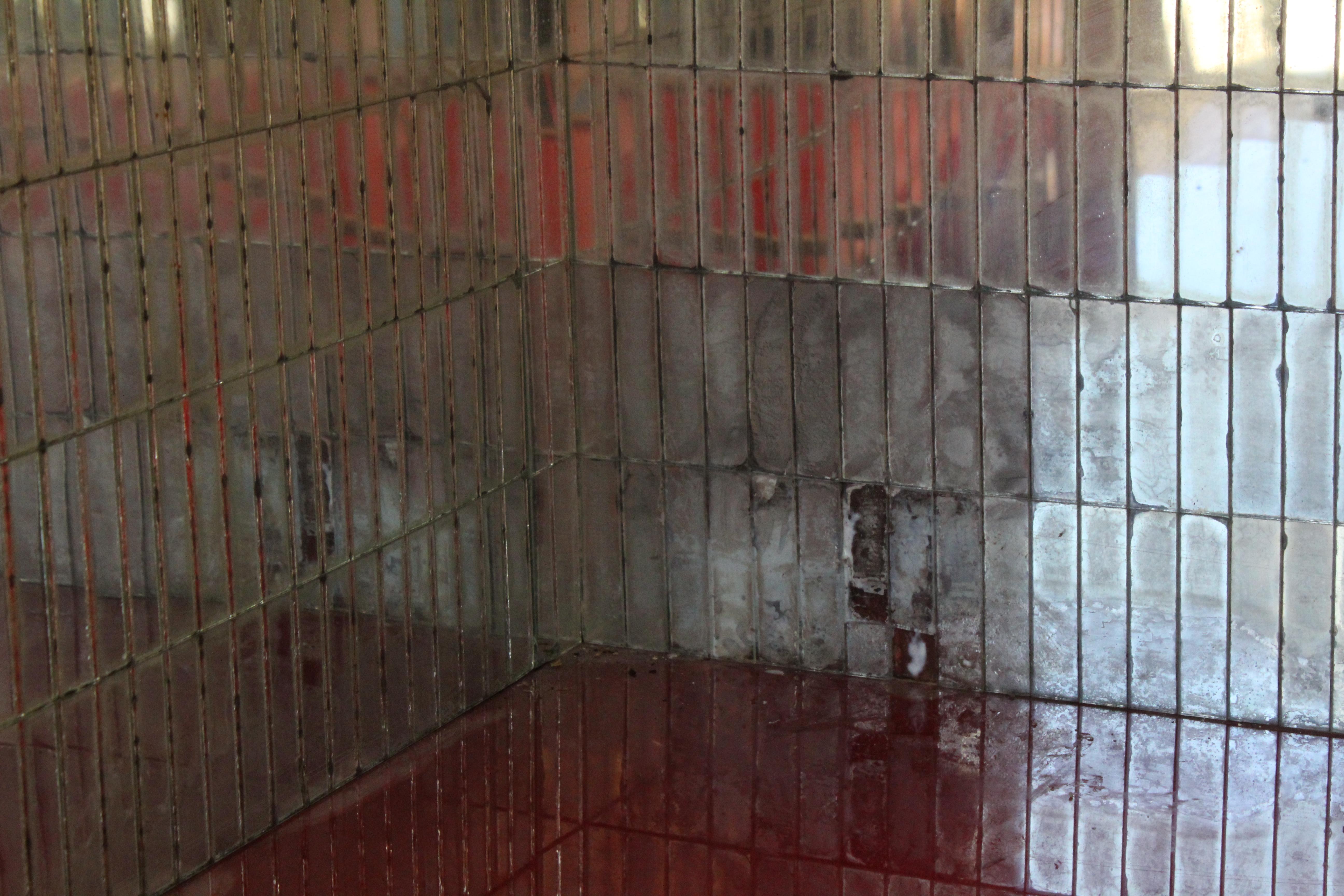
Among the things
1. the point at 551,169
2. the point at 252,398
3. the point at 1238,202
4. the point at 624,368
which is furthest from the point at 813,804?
the point at 551,169

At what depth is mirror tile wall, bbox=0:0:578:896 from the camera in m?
5.07

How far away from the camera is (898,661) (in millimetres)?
7023

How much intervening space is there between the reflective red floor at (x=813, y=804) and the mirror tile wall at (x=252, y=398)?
25 cm

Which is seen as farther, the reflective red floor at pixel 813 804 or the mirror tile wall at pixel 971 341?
the mirror tile wall at pixel 971 341

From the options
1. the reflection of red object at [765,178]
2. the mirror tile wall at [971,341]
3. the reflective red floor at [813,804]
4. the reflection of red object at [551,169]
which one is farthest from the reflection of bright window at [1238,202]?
the reflection of red object at [551,169]

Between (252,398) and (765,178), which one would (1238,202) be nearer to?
(765,178)

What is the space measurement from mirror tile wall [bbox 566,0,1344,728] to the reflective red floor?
262 millimetres

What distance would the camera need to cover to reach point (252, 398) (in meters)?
5.73

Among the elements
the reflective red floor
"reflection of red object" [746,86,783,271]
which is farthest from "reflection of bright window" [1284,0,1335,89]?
the reflective red floor

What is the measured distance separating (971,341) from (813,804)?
1674 mm

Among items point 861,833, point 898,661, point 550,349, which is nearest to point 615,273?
point 550,349

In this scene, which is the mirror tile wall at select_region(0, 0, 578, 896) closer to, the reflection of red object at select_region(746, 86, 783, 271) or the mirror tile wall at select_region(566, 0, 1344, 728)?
the mirror tile wall at select_region(566, 0, 1344, 728)

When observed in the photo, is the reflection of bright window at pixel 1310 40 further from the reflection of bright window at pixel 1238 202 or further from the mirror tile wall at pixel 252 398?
the mirror tile wall at pixel 252 398

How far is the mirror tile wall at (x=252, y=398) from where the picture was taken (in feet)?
16.6
